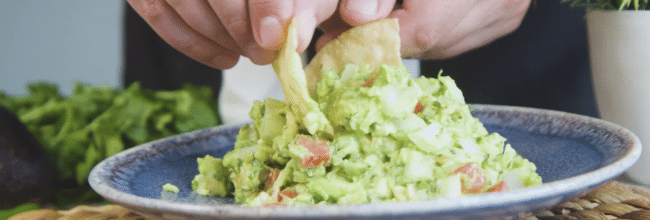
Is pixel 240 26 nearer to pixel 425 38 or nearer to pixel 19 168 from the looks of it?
pixel 425 38

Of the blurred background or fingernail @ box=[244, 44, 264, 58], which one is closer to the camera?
fingernail @ box=[244, 44, 264, 58]

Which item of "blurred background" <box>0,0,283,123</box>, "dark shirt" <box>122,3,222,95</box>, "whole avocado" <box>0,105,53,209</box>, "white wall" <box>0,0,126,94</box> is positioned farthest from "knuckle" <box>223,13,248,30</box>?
"white wall" <box>0,0,126,94</box>

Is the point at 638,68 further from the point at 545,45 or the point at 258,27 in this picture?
the point at 258,27

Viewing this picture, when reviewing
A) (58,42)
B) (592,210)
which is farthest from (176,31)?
(58,42)

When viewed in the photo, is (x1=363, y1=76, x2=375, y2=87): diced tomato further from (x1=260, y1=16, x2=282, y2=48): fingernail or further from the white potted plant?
the white potted plant

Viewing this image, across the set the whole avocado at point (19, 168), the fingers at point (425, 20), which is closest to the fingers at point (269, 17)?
the fingers at point (425, 20)

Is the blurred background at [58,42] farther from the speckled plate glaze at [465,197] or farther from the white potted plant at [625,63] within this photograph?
the white potted plant at [625,63]
